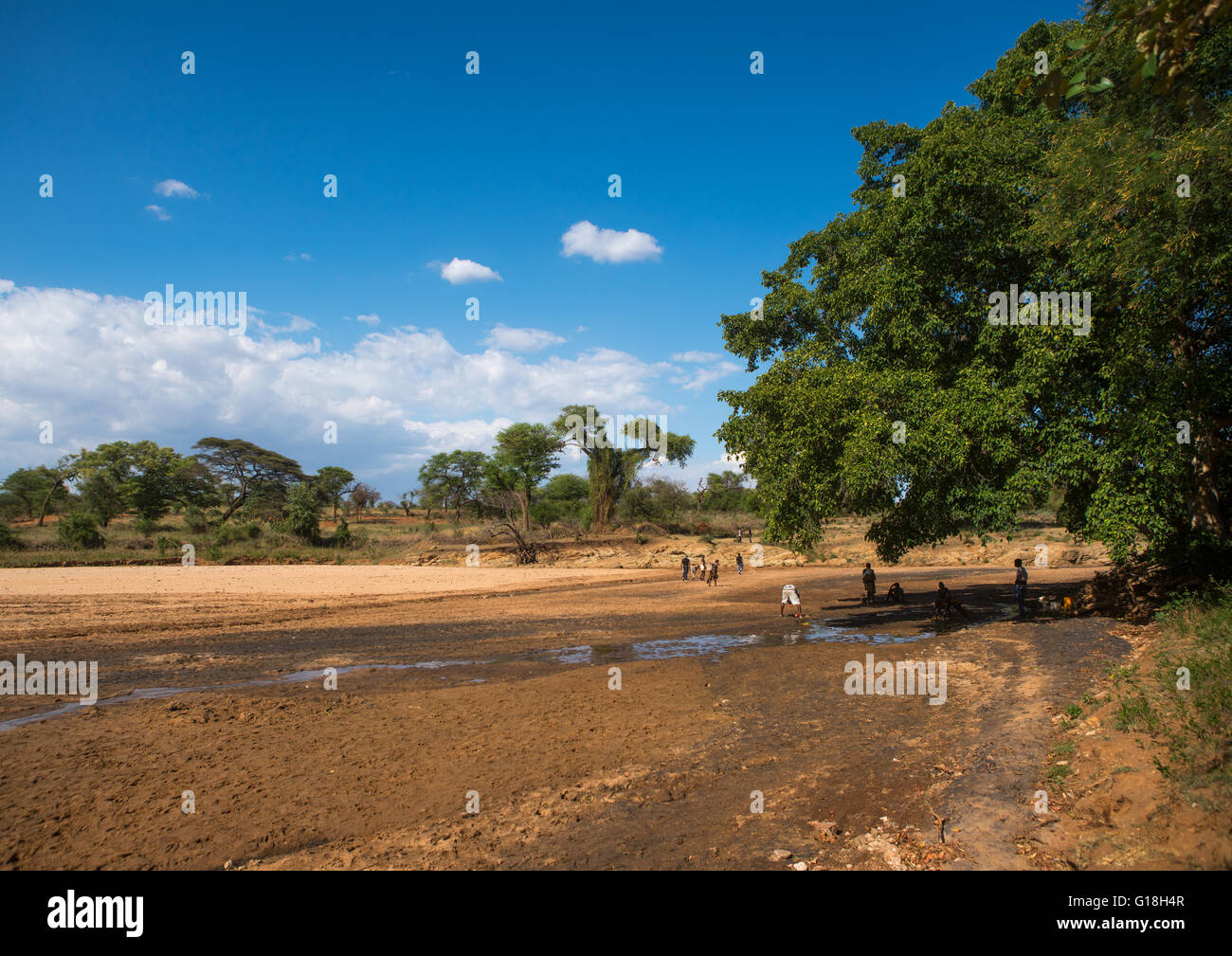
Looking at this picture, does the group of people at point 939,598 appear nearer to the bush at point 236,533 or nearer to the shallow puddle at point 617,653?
the shallow puddle at point 617,653

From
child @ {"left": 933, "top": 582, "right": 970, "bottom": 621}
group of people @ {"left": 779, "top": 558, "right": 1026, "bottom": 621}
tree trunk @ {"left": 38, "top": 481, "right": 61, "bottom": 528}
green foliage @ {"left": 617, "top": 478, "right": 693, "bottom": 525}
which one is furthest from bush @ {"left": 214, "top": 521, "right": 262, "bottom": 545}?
child @ {"left": 933, "top": 582, "right": 970, "bottom": 621}

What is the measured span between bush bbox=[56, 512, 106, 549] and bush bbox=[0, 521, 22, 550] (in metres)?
2.41

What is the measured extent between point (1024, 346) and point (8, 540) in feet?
202

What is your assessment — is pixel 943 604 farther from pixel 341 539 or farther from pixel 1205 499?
pixel 341 539

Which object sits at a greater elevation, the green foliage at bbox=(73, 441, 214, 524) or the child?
the green foliage at bbox=(73, 441, 214, 524)

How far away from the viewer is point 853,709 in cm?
1077

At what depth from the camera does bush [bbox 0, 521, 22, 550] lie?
4356cm

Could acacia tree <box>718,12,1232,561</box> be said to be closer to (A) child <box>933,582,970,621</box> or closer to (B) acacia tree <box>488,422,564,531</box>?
(A) child <box>933,582,970,621</box>

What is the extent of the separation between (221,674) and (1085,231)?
69.5ft

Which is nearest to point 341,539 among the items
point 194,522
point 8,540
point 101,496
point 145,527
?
point 194,522

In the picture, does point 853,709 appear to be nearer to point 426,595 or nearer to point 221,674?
point 221,674

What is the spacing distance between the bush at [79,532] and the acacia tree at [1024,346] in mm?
52541

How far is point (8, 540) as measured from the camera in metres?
44.1
